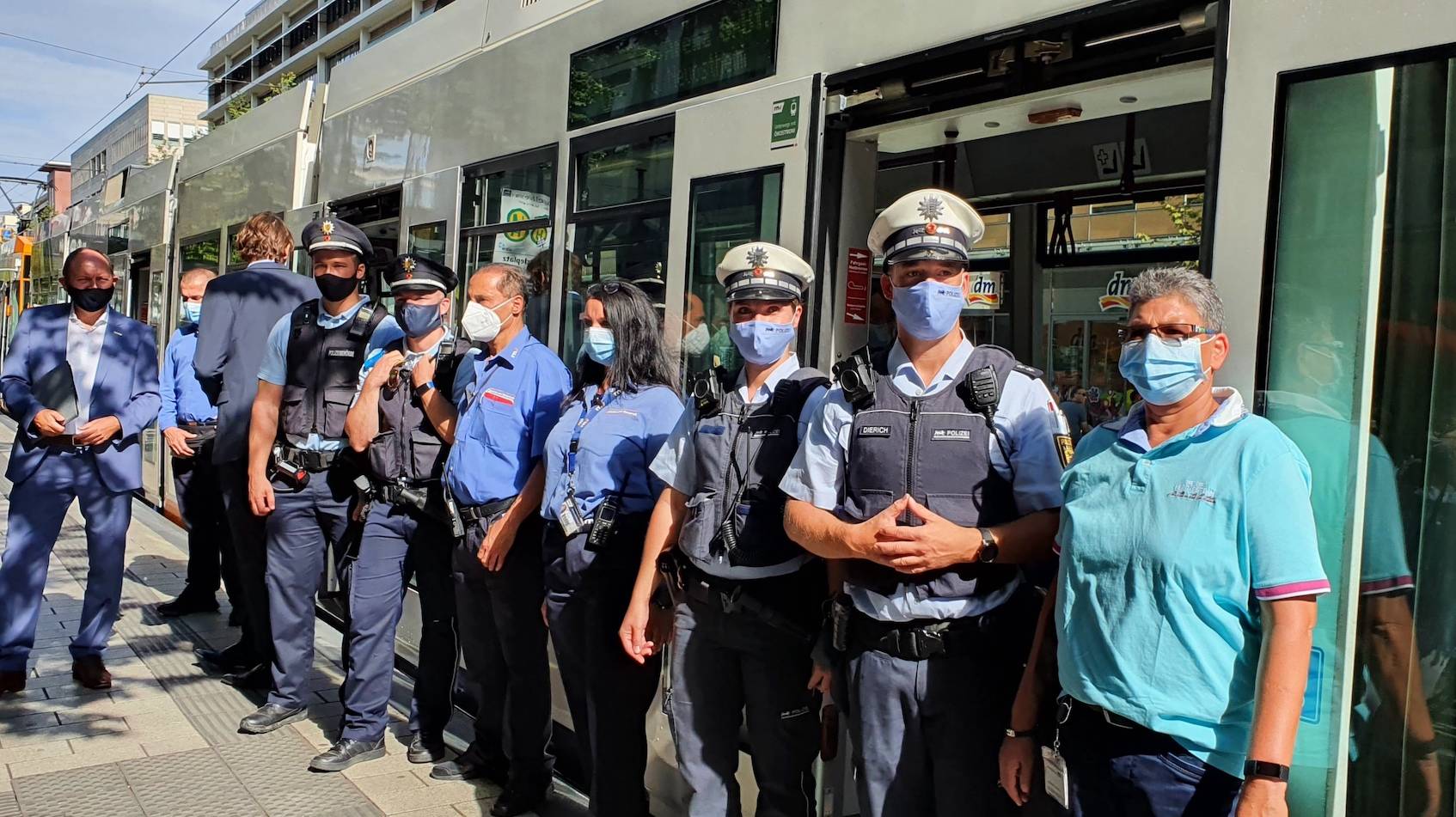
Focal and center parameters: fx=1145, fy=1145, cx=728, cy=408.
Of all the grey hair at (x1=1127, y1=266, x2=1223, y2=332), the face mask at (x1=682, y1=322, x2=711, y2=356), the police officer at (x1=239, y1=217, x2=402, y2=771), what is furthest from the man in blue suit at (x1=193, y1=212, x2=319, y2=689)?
the grey hair at (x1=1127, y1=266, x2=1223, y2=332)

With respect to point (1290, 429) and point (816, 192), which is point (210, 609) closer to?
point (816, 192)

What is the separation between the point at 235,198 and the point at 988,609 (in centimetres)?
825

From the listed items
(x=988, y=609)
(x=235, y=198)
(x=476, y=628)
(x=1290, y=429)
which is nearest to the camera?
(x=1290, y=429)

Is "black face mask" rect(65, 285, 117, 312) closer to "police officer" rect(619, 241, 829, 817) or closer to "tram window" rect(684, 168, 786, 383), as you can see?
"tram window" rect(684, 168, 786, 383)

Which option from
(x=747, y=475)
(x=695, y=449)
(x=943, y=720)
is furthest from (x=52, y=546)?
(x=943, y=720)

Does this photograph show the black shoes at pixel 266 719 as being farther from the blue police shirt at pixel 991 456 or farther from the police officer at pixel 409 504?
the blue police shirt at pixel 991 456

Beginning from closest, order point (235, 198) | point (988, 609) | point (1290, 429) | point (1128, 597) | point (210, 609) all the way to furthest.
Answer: point (1128, 597), point (1290, 429), point (988, 609), point (210, 609), point (235, 198)

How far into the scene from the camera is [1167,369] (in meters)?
2.09

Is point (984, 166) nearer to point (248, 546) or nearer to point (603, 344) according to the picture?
point (603, 344)

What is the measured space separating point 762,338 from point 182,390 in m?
4.94

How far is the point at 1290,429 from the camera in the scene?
2254mm

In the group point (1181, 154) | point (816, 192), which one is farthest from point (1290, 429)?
point (1181, 154)

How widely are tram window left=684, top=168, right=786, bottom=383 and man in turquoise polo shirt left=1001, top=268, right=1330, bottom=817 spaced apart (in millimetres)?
1649

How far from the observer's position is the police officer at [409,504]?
13.7 feet
